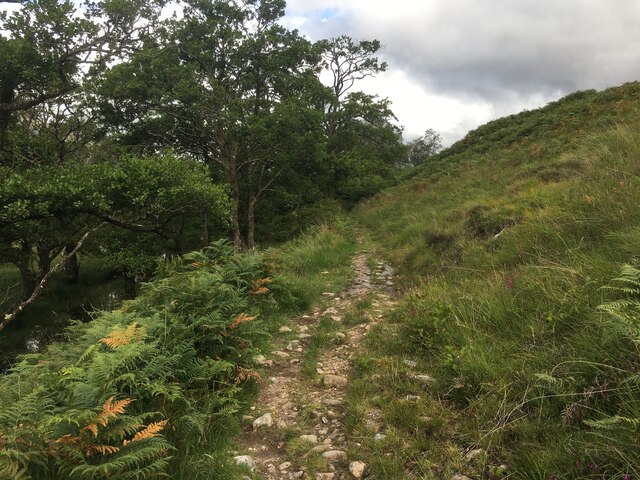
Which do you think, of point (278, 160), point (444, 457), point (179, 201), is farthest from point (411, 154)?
point (444, 457)

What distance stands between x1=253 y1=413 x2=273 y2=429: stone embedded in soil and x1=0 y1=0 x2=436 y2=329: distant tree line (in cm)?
1006

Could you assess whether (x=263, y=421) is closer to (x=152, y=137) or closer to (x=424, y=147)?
(x=152, y=137)

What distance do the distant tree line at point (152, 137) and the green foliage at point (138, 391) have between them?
8.47 m

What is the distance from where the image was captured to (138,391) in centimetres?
316

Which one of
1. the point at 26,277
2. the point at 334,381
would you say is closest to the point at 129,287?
the point at 26,277

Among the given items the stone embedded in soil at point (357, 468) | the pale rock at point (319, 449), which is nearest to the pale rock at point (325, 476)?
the stone embedded in soil at point (357, 468)

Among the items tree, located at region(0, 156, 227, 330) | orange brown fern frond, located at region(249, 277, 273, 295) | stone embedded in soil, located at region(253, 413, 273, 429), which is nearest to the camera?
stone embedded in soil, located at region(253, 413, 273, 429)

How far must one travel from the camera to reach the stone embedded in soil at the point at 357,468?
2.95m

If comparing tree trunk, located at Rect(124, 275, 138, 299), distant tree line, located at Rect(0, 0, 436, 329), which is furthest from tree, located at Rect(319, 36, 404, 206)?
tree trunk, located at Rect(124, 275, 138, 299)

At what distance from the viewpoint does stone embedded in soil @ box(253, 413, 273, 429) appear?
12.4 feet

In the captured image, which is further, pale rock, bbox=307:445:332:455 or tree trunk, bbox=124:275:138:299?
tree trunk, bbox=124:275:138:299

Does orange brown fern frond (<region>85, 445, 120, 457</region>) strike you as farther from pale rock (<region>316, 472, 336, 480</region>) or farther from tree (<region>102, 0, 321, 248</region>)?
tree (<region>102, 0, 321, 248</region>)

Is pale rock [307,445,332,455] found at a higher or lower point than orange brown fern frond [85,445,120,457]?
lower

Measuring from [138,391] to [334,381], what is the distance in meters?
2.21
